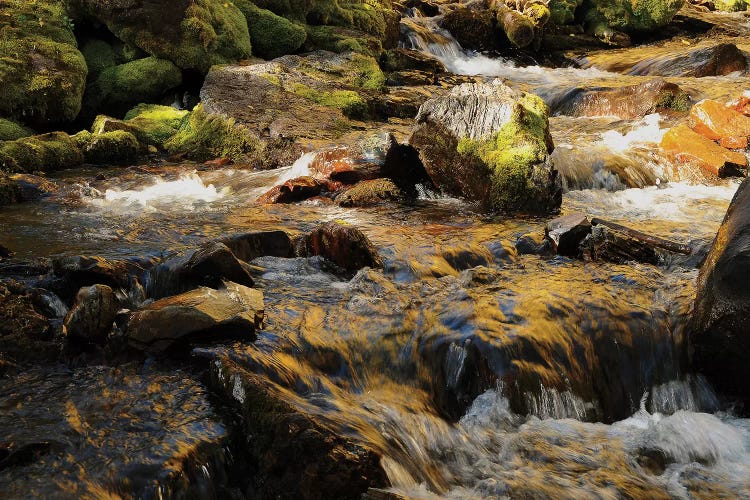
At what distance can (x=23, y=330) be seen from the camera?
4152mm

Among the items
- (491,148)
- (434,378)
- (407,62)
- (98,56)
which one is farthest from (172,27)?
(434,378)

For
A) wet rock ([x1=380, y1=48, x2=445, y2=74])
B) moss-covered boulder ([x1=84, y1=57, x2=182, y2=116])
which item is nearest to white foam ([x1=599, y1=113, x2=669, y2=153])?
wet rock ([x1=380, y1=48, x2=445, y2=74])

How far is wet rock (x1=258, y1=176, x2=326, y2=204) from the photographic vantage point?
8.62 meters

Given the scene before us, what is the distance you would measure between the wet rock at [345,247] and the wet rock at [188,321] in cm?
169

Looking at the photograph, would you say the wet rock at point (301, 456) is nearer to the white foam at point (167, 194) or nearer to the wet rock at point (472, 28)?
the white foam at point (167, 194)

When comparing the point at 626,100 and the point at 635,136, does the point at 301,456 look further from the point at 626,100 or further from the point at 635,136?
the point at 626,100

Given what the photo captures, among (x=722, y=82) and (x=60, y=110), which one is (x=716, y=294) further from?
(x=722, y=82)

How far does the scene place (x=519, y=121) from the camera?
8.19 metres

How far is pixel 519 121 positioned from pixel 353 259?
11.5 feet

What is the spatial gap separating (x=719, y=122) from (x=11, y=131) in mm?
12097

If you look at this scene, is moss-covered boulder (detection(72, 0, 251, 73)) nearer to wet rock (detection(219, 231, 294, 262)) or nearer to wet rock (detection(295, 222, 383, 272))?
wet rock (detection(219, 231, 294, 262))

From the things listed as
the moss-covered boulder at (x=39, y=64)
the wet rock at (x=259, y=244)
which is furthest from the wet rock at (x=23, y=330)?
the moss-covered boulder at (x=39, y=64)

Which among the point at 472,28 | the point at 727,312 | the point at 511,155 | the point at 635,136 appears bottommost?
the point at 727,312

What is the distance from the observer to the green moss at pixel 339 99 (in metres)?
12.1
